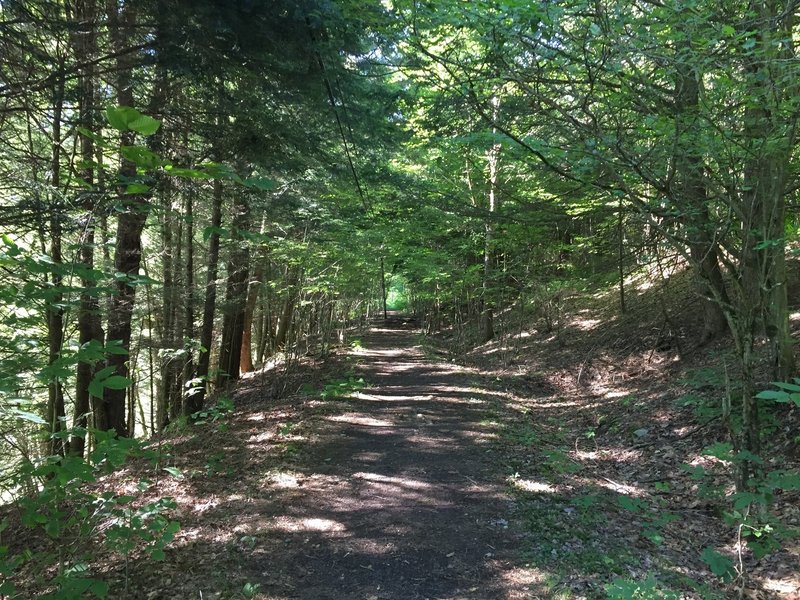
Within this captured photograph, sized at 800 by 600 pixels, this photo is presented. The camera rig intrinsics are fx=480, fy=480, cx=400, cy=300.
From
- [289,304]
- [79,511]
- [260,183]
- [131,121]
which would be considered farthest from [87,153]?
[289,304]

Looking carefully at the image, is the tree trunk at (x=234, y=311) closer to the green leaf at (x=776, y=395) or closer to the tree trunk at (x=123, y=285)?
the tree trunk at (x=123, y=285)

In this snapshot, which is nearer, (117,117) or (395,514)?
(117,117)

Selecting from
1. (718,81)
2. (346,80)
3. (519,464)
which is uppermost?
(346,80)

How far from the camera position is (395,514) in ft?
16.2

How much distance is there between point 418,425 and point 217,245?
5.73 meters

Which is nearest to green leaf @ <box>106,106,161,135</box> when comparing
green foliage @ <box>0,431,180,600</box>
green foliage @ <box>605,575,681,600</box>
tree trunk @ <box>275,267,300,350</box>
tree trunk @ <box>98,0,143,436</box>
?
green foliage @ <box>0,431,180,600</box>

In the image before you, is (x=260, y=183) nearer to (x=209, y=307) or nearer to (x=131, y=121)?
(x=131, y=121)

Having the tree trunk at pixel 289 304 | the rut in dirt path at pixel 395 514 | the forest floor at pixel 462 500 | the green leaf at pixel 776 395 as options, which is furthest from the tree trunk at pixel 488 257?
the green leaf at pixel 776 395

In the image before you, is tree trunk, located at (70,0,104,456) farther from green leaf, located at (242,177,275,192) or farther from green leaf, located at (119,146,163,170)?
green leaf, located at (242,177,275,192)

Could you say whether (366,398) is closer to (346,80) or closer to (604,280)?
(604,280)

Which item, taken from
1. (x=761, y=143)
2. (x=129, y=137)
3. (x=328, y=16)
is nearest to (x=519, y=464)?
(x=761, y=143)

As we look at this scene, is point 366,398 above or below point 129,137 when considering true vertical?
below

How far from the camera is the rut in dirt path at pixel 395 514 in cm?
382

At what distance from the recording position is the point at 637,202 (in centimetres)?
411
